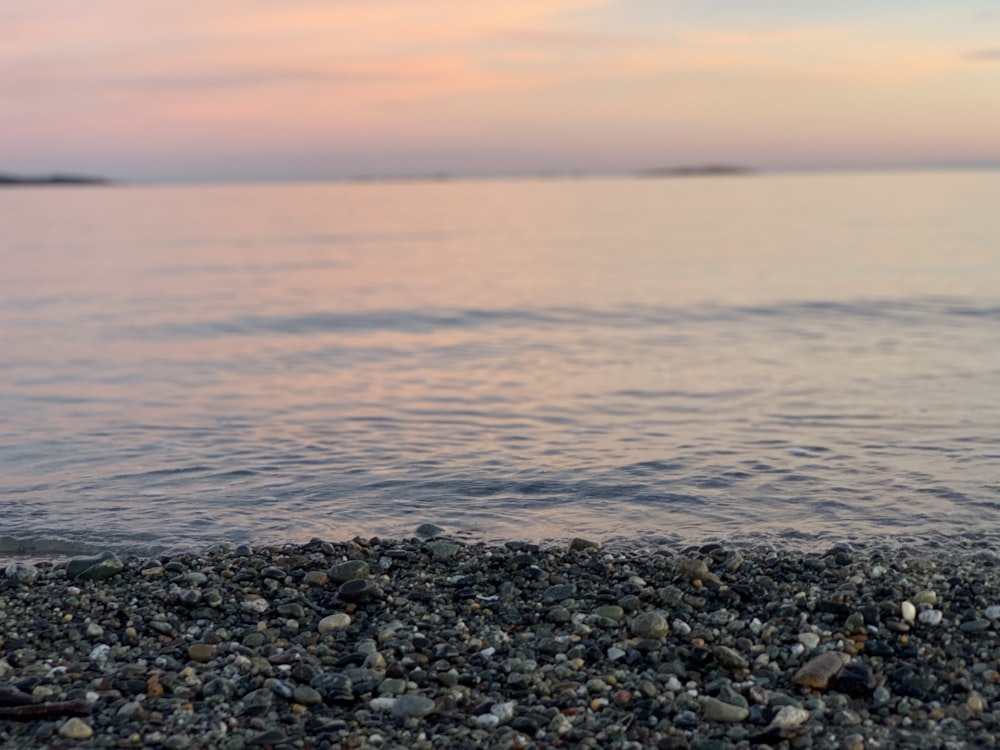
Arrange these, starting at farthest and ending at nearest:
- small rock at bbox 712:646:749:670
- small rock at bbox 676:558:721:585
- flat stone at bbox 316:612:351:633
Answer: small rock at bbox 676:558:721:585, flat stone at bbox 316:612:351:633, small rock at bbox 712:646:749:670

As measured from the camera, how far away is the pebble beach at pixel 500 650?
5562mm

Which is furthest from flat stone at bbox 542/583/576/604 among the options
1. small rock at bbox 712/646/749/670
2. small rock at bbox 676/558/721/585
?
small rock at bbox 712/646/749/670

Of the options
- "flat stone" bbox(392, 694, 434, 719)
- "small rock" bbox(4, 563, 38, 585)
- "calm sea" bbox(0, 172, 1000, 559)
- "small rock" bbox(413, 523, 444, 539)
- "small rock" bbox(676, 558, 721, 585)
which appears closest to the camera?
"flat stone" bbox(392, 694, 434, 719)

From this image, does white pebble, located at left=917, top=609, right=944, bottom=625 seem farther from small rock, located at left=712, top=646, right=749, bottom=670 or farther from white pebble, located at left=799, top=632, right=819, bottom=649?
small rock, located at left=712, top=646, right=749, bottom=670

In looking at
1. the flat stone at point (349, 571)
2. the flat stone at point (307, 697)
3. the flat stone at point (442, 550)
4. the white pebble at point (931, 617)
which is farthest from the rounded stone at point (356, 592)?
the white pebble at point (931, 617)

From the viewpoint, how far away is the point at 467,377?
60.3 feet

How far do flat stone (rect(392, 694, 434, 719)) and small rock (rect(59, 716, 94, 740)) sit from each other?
1.62m

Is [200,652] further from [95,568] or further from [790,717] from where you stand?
[790,717]

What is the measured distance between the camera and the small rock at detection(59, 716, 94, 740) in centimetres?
550

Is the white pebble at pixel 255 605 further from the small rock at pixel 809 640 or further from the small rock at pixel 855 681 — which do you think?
the small rock at pixel 855 681

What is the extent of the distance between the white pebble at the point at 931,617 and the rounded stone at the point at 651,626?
161 cm

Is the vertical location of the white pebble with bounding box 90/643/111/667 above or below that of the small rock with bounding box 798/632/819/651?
below

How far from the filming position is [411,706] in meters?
5.77

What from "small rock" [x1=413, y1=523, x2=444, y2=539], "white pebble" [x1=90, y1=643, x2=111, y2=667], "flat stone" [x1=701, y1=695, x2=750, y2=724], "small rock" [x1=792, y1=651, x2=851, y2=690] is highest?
"small rock" [x1=792, y1=651, x2=851, y2=690]
